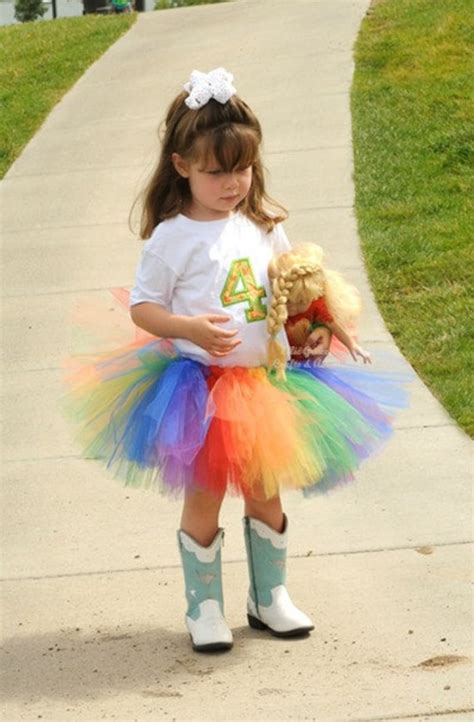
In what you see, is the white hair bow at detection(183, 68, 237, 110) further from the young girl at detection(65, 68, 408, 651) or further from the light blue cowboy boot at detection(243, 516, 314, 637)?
the light blue cowboy boot at detection(243, 516, 314, 637)

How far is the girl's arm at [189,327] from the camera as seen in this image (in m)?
4.24

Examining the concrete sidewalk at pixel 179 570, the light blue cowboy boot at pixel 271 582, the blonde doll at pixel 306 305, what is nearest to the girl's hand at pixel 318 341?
the blonde doll at pixel 306 305

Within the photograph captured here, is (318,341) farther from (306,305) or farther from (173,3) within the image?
(173,3)

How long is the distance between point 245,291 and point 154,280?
27 cm

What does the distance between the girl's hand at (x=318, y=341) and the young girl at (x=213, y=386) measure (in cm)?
8

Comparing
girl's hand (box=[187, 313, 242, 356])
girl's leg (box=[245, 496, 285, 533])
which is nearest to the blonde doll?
girl's hand (box=[187, 313, 242, 356])

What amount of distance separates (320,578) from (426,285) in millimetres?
3702

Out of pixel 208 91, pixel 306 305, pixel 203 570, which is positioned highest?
pixel 208 91

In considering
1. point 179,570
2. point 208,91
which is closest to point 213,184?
point 208,91

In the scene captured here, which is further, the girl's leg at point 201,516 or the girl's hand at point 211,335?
the girl's leg at point 201,516

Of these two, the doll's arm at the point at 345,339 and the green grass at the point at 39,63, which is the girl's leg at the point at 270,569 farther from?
the green grass at the point at 39,63

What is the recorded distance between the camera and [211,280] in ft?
14.3

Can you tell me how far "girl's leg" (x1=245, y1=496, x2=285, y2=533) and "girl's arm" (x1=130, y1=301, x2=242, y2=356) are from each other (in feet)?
1.70

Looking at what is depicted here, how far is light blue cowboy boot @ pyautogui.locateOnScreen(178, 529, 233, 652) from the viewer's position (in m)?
4.50
